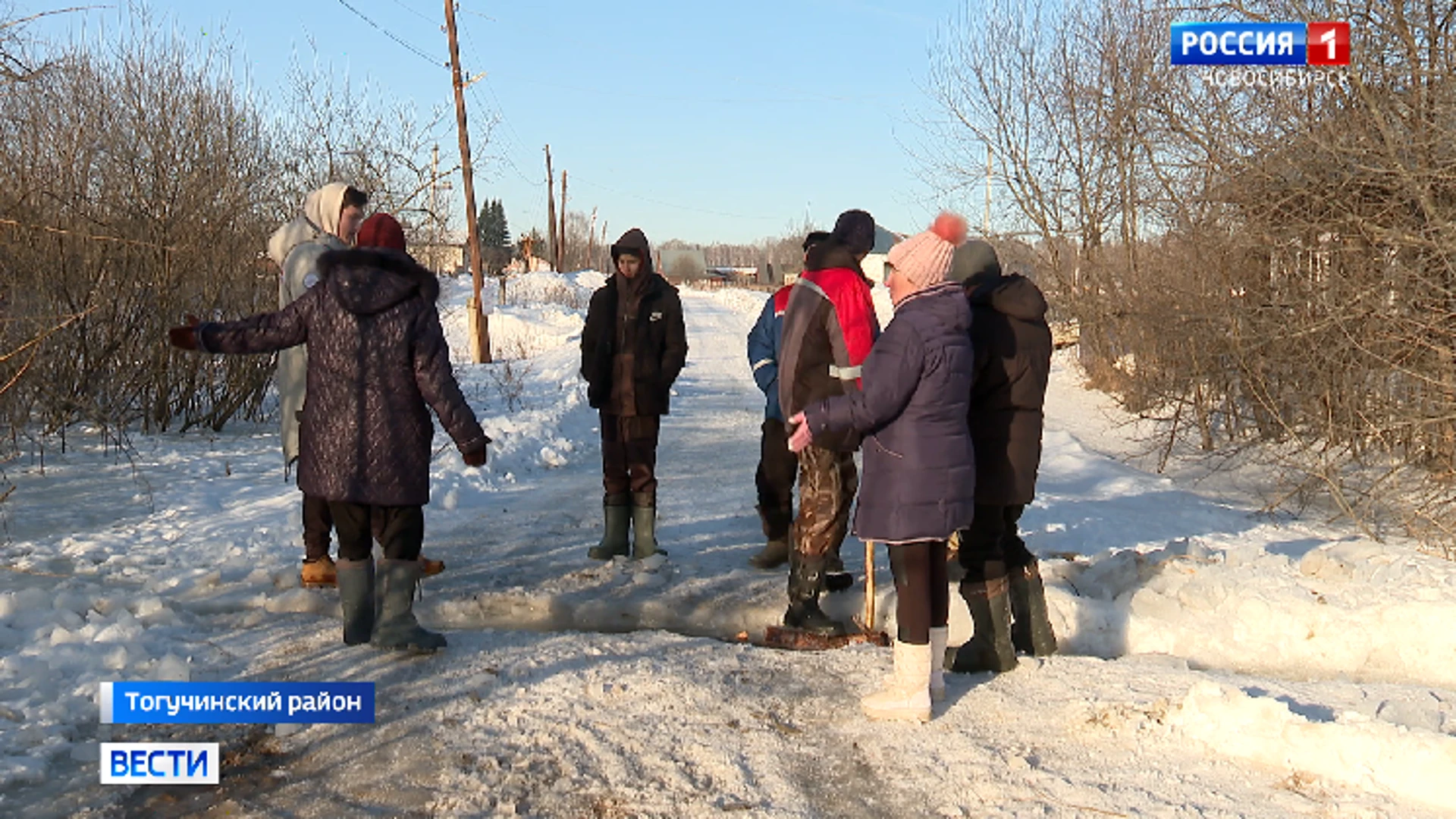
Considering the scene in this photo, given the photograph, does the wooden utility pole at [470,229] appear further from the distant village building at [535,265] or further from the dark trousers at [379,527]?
the distant village building at [535,265]

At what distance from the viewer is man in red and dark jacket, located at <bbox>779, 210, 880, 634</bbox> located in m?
5.25

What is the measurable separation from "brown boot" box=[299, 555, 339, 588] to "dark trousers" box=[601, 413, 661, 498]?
5.31 ft

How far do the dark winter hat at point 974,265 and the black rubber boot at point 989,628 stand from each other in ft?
3.95

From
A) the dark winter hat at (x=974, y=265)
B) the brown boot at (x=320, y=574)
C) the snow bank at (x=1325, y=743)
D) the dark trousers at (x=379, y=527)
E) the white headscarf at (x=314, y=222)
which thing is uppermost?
the white headscarf at (x=314, y=222)

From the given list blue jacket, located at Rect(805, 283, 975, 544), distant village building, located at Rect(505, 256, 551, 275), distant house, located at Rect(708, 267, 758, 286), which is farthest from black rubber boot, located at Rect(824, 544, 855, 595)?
distant house, located at Rect(708, 267, 758, 286)

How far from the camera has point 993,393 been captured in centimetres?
493

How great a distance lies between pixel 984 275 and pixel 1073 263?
13108 mm

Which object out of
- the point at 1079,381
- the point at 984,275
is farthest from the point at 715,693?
the point at 1079,381

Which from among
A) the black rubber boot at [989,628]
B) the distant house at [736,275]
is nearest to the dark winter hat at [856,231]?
the black rubber boot at [989,628]

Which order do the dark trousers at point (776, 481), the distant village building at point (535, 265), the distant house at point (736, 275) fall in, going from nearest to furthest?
the dark trousers at point (776, 481) < the distant village building at point (535, 265) < the distant house at point (736, 275)

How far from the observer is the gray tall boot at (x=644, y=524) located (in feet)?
22.5

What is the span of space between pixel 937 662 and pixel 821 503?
1.25 meters

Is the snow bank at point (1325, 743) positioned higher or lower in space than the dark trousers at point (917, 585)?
lower
